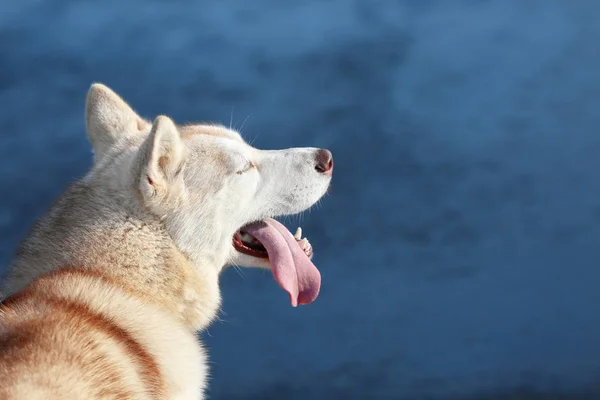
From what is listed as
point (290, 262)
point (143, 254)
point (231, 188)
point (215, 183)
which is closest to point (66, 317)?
point (143, 254)

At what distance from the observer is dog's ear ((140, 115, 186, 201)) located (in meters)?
6.59

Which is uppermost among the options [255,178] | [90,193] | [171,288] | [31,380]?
[255,178]

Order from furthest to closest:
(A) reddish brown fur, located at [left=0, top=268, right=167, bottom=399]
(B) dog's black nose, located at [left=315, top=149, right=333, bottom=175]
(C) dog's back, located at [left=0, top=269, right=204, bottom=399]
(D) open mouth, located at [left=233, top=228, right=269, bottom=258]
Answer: (B) dog's black nose, located at [left=315, top=149, right=333, bottom=175] < (D) open mouth, located at [left=233, top=228, right=269, bottom=258] < (A) reddish brown fur, located at [left=0, top=268, right=167, bottom=399] < (C) dog's back, located at [left=0, top=269, right=204, bottom=399]

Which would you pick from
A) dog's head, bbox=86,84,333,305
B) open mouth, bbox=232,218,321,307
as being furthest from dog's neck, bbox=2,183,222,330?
open mouth, bbox=232,218,321,307

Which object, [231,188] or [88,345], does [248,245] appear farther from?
[88,345]

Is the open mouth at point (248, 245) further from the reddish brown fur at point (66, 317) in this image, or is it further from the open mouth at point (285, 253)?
the reddish brown fur at point (66, 317)

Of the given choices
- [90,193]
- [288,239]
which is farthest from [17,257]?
[288,239]

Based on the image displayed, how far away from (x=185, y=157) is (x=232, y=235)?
2.97ft

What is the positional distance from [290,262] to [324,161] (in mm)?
1056

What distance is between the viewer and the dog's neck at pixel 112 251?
665 centimetres

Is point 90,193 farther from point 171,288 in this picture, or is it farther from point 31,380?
point 31,380

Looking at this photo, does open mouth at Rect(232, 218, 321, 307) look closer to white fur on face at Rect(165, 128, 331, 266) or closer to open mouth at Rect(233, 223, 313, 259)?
open mouth at Rect(233, 223, 313, 259)

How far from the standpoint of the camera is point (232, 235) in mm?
7625

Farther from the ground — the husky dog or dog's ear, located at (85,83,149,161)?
dog's ear, located at (85,83,149,161)
